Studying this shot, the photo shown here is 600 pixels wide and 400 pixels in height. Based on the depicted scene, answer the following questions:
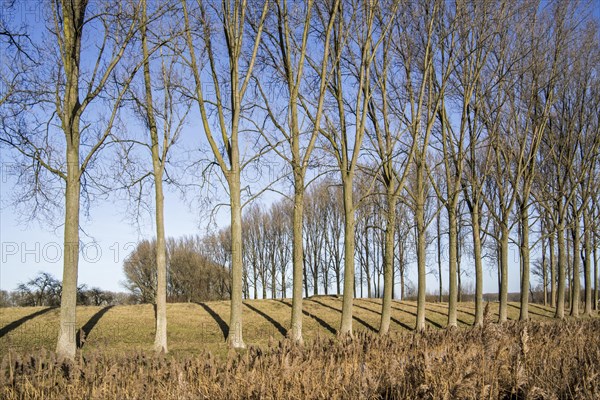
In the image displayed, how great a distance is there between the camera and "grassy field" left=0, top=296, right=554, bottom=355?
55.1ft

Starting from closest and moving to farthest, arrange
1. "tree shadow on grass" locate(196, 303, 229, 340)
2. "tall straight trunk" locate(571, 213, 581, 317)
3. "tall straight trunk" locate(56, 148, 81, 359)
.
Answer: "tall straight trunk" locate(56, 148, 81, 359) → "tree shadow on grass" locate(196, 303, 229, 340) → "tall straight trunk" locate(571, 213, 581, 317)

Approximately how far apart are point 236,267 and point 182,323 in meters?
6.63

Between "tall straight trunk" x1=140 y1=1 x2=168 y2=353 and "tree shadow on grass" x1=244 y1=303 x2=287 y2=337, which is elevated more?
"tall straight trunk" x1=140 y1=1 x2=168 y2=353

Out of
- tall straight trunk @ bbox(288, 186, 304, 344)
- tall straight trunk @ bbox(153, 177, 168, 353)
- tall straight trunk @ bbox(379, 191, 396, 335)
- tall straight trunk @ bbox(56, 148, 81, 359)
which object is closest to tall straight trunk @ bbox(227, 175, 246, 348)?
tall straight trunk @ bbox(288, 186, 304, 344)

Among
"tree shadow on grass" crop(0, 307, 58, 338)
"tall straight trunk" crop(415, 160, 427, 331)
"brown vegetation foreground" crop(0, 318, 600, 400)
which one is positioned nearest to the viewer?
"brown vegetation foreground" crop(0, 318, 600, 400)

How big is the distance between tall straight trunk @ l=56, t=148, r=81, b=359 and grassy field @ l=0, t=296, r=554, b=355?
183 centimetres

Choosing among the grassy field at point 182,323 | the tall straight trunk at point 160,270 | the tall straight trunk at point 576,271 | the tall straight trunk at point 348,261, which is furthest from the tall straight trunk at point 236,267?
the tall straight trunk at point 576,271

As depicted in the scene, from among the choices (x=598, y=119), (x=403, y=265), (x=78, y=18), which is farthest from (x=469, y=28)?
(x=403, y=265)

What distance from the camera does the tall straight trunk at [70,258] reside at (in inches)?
478

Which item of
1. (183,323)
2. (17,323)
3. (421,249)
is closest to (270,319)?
(183,323)

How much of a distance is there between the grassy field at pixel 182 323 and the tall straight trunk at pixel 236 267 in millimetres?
491

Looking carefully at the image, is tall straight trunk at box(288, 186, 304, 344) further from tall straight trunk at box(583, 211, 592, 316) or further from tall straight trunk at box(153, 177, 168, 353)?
tall straight trunk at box(583, 211, 592, 316)

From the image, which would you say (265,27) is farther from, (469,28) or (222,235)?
(222,235)

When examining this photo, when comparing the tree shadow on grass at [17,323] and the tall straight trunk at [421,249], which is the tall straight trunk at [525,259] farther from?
the tree shadow on grass at [17,323]
